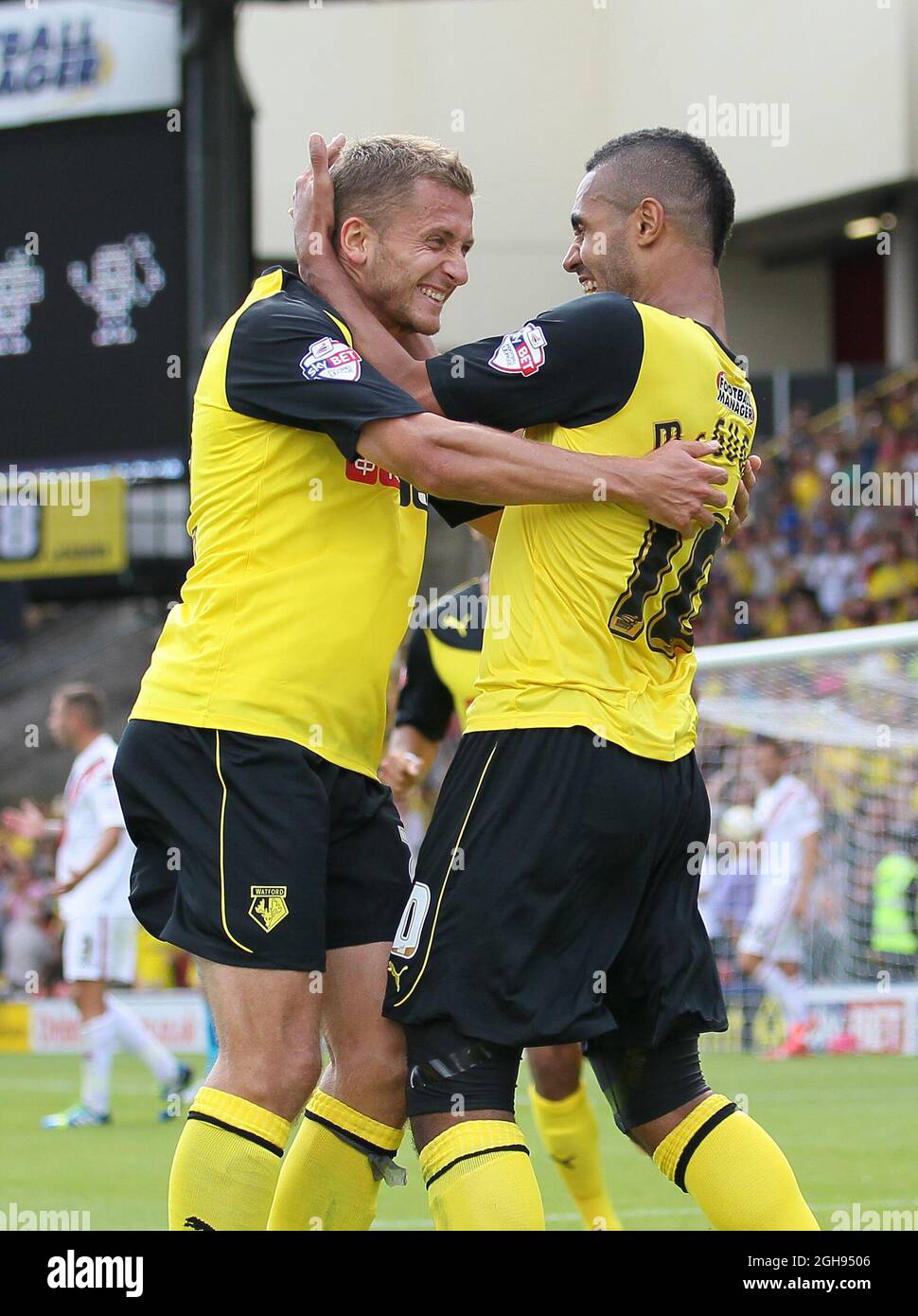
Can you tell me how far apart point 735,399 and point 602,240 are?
400 millimetres

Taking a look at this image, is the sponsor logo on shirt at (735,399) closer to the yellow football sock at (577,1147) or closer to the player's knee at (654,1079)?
the player's knee at (654,1079)

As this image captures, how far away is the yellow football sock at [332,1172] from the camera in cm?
371

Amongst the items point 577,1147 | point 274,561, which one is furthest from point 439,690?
point 274,561

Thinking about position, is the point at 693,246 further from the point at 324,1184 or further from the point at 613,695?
the point at 324,1184

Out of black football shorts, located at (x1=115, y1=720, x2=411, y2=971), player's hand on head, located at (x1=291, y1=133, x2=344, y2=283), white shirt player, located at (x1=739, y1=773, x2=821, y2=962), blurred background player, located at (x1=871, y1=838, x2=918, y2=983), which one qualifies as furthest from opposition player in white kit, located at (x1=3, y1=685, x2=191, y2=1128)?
player's hand on head, located at (x1=291, y1=133, x2=344, y2=283)

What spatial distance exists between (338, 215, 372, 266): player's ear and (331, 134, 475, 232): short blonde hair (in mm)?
15

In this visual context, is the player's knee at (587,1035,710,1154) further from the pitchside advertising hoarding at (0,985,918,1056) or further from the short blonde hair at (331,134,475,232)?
the pitchside advertising hoarding at (0,985,918,1056)

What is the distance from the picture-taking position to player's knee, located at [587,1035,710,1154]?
3623mm

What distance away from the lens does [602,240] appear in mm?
3641

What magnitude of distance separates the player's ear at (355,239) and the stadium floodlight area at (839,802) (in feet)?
26.3

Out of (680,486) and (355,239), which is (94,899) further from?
(680,486)

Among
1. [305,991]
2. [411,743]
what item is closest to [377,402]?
[305,991]

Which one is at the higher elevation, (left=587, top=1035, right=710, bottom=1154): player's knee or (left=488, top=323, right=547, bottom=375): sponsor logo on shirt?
(left=488, top=323, right=547, bottom=375): sponsor logo on shirt

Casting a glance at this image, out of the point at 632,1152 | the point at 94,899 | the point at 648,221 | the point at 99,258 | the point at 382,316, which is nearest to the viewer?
the point at 648,221
